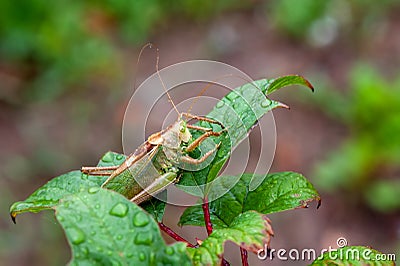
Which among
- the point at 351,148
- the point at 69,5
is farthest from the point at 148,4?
the point at 351,148

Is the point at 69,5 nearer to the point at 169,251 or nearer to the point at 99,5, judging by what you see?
the point at 99,5

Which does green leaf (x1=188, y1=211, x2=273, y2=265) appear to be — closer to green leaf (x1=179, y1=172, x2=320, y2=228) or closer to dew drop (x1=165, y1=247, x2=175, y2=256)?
dew drop (x1=165, y1=247, x2=175, y2=256)

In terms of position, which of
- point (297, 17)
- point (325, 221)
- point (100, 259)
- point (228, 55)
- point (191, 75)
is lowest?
point (100, 259)

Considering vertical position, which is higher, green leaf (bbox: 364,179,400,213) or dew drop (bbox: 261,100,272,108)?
green leaf (bbox: 364,179,400,213)

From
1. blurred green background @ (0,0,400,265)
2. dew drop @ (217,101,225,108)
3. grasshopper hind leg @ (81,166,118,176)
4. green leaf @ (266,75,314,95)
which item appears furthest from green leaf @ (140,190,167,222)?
blurred green background @ (0,0,400,265)

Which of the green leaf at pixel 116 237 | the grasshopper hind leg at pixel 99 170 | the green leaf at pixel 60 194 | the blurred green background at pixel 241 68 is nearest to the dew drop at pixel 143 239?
the green leaf at pixel 116 237

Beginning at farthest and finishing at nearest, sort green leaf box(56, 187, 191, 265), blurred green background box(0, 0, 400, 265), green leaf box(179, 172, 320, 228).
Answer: blurred green background box(0, 0, 400, 265)
green leaf box(179, 172, 320, 228)
green leaf box(56, 187, 191, 265)

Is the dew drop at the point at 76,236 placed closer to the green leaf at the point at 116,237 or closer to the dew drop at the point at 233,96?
the green leaf at the point at 116,237
